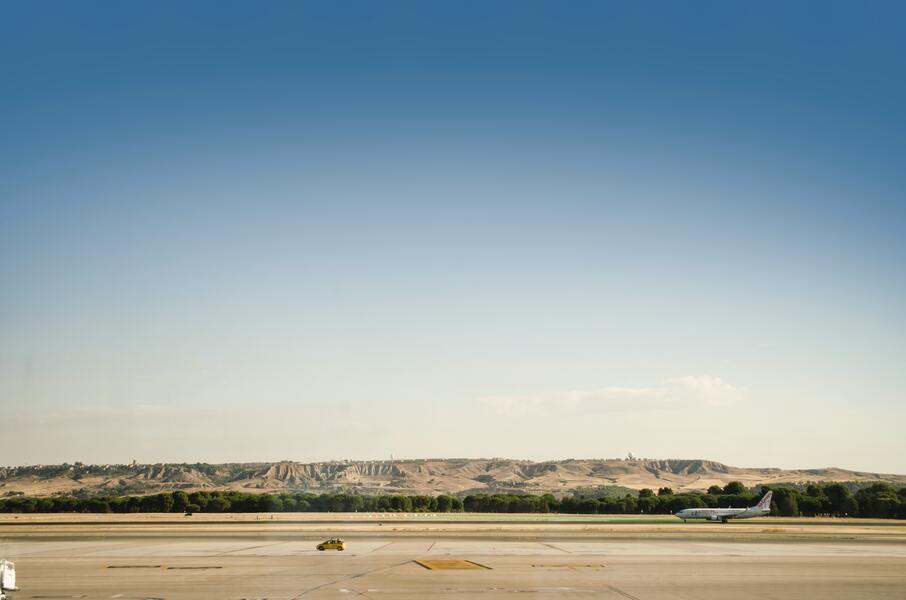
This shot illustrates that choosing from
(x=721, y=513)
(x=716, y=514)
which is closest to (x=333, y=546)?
(x=716, y=514)

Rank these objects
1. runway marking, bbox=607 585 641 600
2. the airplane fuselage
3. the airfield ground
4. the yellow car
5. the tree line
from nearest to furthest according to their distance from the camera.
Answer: runway marking, bbox=607 585 641 600 → the airfield ground → the yellow car → the airplane fuselage → the tree line

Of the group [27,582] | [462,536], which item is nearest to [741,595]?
[27,582]

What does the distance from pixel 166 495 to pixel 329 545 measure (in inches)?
4079

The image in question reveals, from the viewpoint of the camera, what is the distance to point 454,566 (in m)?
46.2

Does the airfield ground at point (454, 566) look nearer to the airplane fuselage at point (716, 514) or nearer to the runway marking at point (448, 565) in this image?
the runway marking at point (448, 565)

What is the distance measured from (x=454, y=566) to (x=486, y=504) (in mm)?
116162

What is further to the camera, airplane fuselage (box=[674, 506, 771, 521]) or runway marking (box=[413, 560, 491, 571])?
airplane fuselage (box=[674, 506, 771, 521])

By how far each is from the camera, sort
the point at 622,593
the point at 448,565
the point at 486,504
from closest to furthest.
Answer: the point at 622,593 < the point at 448,565 < the point at 486,504

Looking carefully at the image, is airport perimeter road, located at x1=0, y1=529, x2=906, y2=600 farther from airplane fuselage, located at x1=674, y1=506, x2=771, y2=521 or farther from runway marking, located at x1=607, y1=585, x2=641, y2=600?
airplane fuselage, located at x1=674, y1=506, x2=771, y2=521

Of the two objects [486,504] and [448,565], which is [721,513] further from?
[448,565]

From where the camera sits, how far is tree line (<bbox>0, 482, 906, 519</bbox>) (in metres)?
138

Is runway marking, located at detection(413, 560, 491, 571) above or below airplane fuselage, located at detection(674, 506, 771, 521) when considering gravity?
above

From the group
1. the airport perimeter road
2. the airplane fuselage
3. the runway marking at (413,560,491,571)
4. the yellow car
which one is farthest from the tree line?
the runway marking at (413,560,491,571)

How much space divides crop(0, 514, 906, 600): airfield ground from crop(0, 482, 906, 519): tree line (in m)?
63.2
